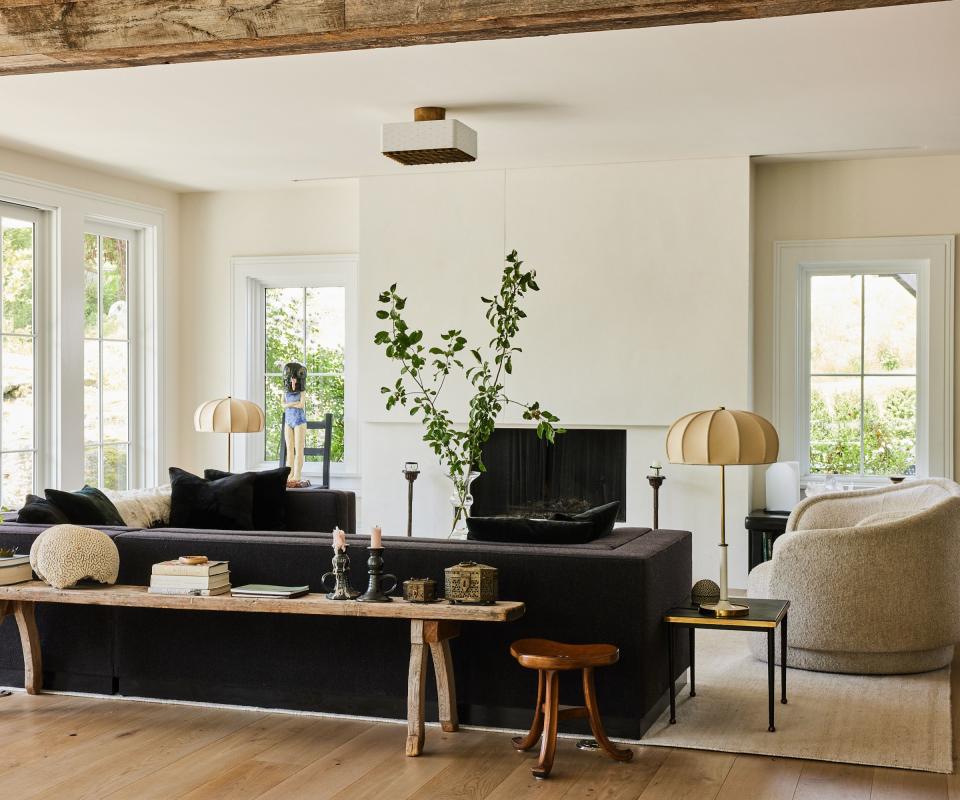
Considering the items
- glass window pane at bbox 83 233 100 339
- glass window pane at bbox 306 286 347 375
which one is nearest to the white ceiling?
glass window pane at bbox 83 233 100 339

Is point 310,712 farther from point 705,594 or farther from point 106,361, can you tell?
point 106,361

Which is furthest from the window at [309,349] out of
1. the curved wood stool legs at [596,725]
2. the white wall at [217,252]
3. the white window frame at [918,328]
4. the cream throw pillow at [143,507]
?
the curved wood stool legs at [596,725]

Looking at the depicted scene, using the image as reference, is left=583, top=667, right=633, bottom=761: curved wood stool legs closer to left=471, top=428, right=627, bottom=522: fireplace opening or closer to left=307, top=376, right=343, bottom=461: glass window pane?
left=471, top=428, right=627, bottom=522: fireplace opening

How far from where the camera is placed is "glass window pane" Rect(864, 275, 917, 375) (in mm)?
7227

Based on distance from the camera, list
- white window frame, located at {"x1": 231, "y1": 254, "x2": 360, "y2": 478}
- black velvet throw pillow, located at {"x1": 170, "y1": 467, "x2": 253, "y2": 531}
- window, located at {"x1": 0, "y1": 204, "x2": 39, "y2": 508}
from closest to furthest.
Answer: black velvet throw pillow, located at {"x1": 170, "y1": 467, "x2": 253, "y2": 531}
window, located at {"x1": 0, "y1": 204, "x2": 39, "y2": 508}
white window frame, located at {"x1": 231, "y1": 254, "x2": 360, "y2": 478}

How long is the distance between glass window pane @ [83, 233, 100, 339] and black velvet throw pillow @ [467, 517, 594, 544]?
4.44m

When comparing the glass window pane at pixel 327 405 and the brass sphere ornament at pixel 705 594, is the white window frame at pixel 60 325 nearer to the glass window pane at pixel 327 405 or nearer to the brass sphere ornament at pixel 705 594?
the glass window pane at pixel 327 405

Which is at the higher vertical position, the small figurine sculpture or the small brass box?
the small figurine sculpture

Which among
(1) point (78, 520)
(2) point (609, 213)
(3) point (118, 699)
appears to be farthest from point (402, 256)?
(3) point (118, 699)

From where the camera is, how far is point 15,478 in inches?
277

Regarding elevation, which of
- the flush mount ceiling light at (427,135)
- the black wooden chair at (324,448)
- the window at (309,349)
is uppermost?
the flush mount ceiling light at (427,135)

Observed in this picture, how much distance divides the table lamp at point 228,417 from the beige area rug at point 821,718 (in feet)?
9.83

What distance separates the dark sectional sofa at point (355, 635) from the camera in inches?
156

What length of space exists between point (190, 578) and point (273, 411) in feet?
15.1
